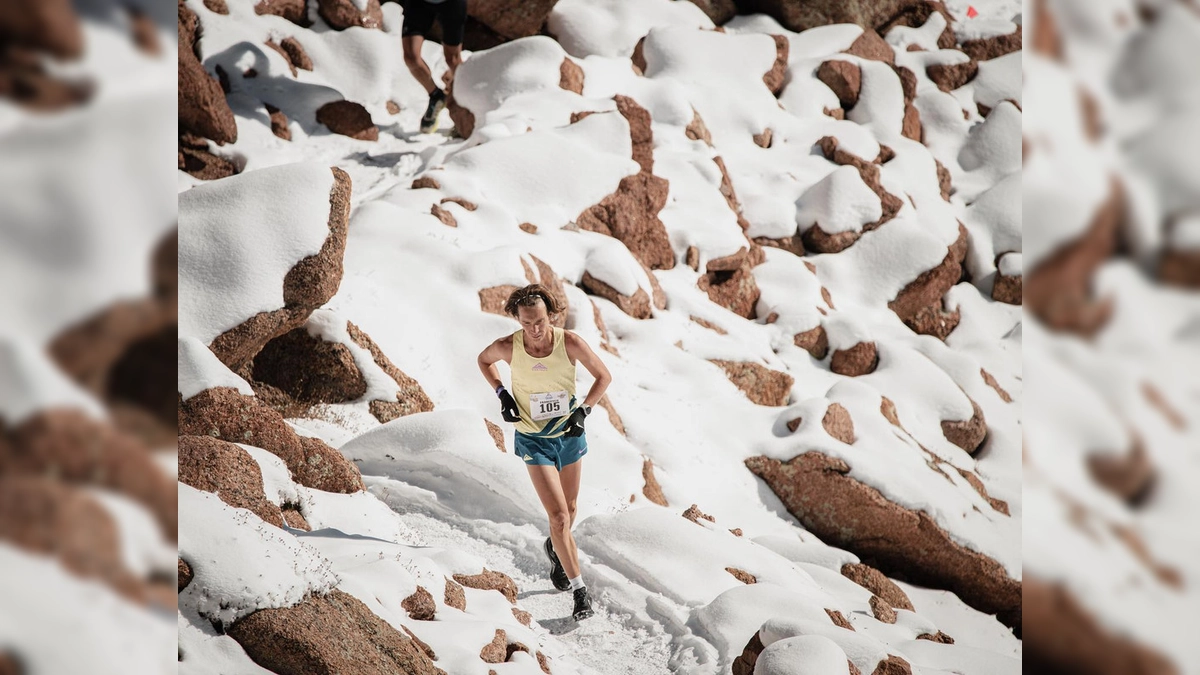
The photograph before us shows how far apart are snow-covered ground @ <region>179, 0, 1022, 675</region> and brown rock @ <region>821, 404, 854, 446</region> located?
0.10 metres

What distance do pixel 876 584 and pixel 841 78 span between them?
11407 millimetres

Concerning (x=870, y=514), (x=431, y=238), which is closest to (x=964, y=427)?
(x=870, y=514)

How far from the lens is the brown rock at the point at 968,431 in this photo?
31.8 feet

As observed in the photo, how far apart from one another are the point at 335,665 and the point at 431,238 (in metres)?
5.41

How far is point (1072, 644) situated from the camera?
3.00 ft

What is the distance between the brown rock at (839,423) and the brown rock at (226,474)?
203 inches

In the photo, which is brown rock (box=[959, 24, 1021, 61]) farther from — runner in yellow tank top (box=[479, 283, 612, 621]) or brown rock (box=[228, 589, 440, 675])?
brown rock (box=[228, 589, 440, 675])

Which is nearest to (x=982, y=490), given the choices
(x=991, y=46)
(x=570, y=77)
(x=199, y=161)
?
(x=570, y=77)

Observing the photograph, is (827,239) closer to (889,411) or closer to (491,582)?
(889,411)

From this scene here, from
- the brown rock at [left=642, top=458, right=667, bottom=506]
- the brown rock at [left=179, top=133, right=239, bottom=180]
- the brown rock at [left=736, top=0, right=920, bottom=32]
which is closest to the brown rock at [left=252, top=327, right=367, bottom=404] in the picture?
the brown rock at [left=642, top=458, right=667, bottom=506]

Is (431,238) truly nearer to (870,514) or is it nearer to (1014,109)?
(870,514)

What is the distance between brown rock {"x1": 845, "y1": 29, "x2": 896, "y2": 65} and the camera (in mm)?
16672

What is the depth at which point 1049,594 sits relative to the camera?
3.09 feet

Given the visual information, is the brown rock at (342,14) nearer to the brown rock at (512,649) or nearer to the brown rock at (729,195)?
the brown rock at (729,195)
